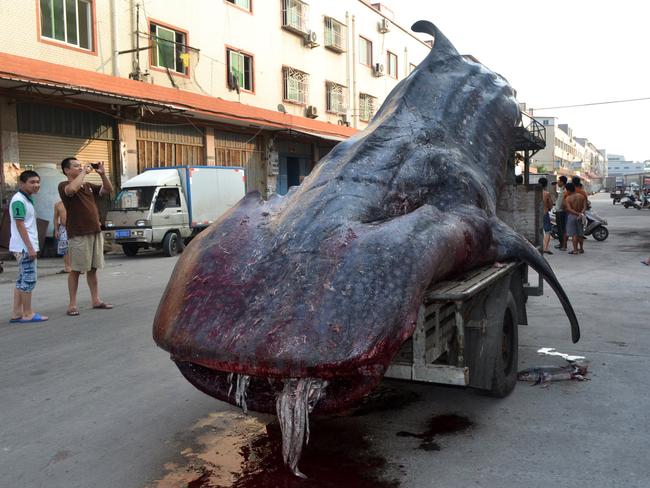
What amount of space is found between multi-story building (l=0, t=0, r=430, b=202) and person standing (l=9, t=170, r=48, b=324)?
702cm

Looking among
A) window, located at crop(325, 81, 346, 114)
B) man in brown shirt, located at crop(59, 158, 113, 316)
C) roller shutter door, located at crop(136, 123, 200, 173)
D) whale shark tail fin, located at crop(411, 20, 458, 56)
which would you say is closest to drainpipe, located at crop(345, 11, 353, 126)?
window, located at crop(325, 81, 346, 114)

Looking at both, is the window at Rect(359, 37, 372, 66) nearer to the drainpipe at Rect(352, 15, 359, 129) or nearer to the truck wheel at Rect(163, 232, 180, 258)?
the drainpipe at Rect(352, 15, 359, 129)

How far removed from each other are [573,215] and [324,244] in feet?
37.4

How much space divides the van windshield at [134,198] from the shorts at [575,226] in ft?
31.1

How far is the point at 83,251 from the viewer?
6.85m

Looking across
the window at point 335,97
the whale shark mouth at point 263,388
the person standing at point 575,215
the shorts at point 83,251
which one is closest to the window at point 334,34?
the window at point 335,97

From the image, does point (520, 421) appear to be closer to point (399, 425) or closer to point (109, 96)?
point (399, 425)

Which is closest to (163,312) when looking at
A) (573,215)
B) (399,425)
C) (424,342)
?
(424,342)

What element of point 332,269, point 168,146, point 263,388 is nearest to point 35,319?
point 263,388

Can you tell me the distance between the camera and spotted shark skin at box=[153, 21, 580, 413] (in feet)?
8.39

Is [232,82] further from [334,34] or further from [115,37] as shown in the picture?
[334,34]

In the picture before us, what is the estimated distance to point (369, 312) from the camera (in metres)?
2.64

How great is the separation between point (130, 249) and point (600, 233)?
39.2 feet

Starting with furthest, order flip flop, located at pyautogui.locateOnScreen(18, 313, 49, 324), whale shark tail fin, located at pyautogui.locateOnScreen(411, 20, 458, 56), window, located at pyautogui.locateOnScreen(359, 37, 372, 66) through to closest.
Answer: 1. window, located at pyautogui.locateOnScreen(359, 37, 372, 66)
2. flip flop, located at pyautogui.locateOnScreen(18, 313, 49, 324)
3. whale shark tail fin, located at pyautogui.locateOnScreen(411, 20, 458, 56)
